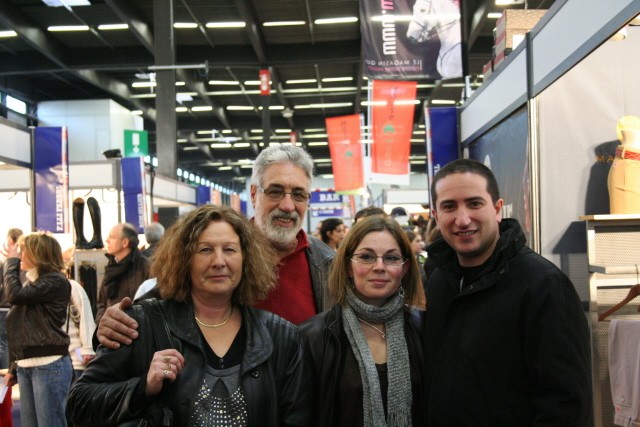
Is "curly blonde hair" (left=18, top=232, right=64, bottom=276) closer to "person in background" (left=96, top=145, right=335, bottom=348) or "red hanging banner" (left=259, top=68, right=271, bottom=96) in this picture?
"person in background" (left=96, top=145, right=335, bottom=348)

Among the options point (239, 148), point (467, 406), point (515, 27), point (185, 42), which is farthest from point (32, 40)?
point (239, 148)

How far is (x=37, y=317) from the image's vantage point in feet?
13.6

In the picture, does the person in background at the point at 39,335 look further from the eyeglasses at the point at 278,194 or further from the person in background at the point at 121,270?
the eyeglasses at the point at 278,194

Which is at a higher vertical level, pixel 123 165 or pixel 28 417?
pixel 123 165

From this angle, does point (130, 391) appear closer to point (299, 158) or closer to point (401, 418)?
point (401, 418)

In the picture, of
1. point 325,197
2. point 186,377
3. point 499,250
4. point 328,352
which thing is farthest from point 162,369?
point 325,197

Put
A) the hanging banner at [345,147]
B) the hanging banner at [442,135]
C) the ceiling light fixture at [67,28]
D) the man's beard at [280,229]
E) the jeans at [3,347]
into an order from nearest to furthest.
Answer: the man's beard at [280,229] < the jeans at [3,347] < the hanging banner at [442,135] < the ceiling light fixture at [67,28] < the hanging banner at [345,147]

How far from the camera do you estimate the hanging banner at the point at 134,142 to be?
1666cm

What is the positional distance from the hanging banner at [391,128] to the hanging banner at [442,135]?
216 inches

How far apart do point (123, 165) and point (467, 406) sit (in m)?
7.33

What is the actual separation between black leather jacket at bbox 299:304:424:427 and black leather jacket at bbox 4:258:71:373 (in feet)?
8.84

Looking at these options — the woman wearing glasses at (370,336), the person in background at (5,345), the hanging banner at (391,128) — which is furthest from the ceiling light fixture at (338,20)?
the woman wearing glasses at (370,336)

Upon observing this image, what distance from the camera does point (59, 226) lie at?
6.94 meters

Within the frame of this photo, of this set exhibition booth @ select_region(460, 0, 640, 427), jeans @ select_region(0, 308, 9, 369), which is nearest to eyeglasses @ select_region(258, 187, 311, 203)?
exhibition booth @ select_region(460, 0, 640, 427)
